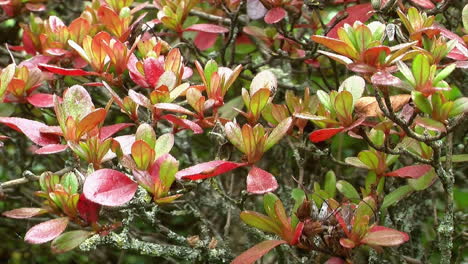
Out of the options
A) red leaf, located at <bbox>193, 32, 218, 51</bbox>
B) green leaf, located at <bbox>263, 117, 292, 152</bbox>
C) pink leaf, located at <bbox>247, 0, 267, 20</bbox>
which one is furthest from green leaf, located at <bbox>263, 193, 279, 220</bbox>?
red leaf, located at <bbox>193, 32, 218, 51</bbox>

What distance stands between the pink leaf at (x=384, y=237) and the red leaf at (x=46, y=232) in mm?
536

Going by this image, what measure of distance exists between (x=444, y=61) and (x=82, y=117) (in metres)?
0.94

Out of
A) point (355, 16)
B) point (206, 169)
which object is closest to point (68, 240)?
point (206, 169)

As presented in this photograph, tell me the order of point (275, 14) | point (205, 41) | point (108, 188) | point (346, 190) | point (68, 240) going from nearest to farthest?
point (108, 188), point (68, 240), point (346, 190), point (275, 14), point (205, 41)

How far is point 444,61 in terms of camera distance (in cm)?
160

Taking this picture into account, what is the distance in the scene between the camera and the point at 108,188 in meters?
1.05

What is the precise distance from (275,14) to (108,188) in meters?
0.67

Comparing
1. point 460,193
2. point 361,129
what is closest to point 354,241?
point 361,129

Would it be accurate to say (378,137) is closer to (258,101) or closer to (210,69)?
(258,101)

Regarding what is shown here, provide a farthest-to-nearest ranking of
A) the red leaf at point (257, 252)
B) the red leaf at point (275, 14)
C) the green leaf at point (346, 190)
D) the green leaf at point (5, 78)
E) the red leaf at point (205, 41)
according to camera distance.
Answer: the red leaf at point (205, 41)
the red leaf at point (275, 14)
the green leaf at point (346, 190)
the green leaf at point (5, 78)
the red leaf at point (257, 252)

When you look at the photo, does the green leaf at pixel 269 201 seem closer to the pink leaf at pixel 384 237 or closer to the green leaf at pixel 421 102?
the pink leaf at pixel 384 237

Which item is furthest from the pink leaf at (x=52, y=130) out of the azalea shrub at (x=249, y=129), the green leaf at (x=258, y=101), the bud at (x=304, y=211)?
the bud at (x=304, y=211)

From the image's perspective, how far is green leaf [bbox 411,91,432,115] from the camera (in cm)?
108

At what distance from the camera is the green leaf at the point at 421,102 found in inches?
42.5
